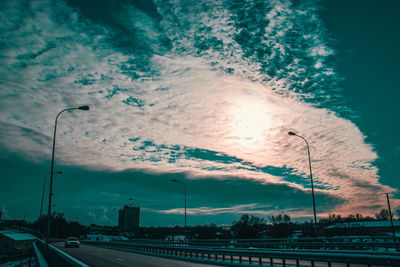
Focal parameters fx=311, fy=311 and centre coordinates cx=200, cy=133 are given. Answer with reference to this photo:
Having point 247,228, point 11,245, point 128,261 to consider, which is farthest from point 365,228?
point 11,245

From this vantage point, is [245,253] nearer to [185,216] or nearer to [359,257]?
[359,257]

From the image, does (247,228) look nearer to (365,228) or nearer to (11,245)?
(365,228)

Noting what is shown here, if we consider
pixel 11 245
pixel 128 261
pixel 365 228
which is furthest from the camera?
pixel 11 245

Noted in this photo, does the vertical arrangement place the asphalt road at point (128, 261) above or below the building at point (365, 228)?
above

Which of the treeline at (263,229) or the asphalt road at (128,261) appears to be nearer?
the asphalt road at (128,261)

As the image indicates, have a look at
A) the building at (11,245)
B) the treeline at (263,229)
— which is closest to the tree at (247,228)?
the treeline at (263,229)

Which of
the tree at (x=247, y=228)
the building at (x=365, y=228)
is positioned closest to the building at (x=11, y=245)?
the tree at (x=247, y=228)

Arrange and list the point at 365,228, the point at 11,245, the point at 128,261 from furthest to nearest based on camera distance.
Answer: the point at 11,245, the point at 365,228, the point at 128,261

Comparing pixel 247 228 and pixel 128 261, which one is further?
pixel 247 228

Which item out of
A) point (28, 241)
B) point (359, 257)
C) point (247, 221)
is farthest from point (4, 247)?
point (359, 257)

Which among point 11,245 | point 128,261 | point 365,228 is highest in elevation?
point 128,261

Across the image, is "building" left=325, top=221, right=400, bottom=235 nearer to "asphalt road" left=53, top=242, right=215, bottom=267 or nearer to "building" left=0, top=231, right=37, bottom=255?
"asphalt road" left=53, top=242, right=215, bottom=267

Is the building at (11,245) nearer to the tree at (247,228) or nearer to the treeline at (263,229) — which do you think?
the treeline at (263,229)

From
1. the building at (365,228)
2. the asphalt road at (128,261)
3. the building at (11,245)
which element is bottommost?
the building at (11,245)
